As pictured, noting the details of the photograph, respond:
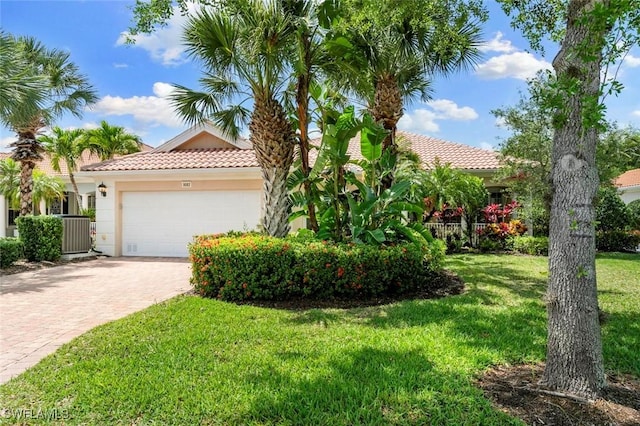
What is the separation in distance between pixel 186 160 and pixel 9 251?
21.3 ft

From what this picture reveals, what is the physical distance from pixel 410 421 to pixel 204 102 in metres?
9.18

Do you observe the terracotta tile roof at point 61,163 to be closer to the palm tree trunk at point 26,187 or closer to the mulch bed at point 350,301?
the palm tree trunk at point 26,187

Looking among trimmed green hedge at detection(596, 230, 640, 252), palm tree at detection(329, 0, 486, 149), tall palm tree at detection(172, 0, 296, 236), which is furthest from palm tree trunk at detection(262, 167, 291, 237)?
trimmed green hedge at detection(596, 230, 640, 252)

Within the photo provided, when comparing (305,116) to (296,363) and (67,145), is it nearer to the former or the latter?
(296,363)

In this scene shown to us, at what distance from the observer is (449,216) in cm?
1747

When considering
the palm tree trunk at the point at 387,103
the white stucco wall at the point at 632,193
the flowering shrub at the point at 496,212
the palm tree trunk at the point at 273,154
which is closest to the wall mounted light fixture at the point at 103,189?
the palm tree trunk at the point at 273,154

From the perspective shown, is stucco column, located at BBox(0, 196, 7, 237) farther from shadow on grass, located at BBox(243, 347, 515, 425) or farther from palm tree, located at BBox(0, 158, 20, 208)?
shadow on grass, located at BBox(243, 347, 515, 425)

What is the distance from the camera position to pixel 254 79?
966 centimetres

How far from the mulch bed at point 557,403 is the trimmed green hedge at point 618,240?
16.2 metres

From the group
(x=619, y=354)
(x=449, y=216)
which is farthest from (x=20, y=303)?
(x=449, y=216)

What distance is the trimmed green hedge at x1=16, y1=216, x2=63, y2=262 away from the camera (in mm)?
13453

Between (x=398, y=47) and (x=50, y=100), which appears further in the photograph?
(x=50, y=100)

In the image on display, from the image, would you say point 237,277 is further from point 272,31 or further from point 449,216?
point 449,216

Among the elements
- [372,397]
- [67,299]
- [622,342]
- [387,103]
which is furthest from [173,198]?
[622,342]
